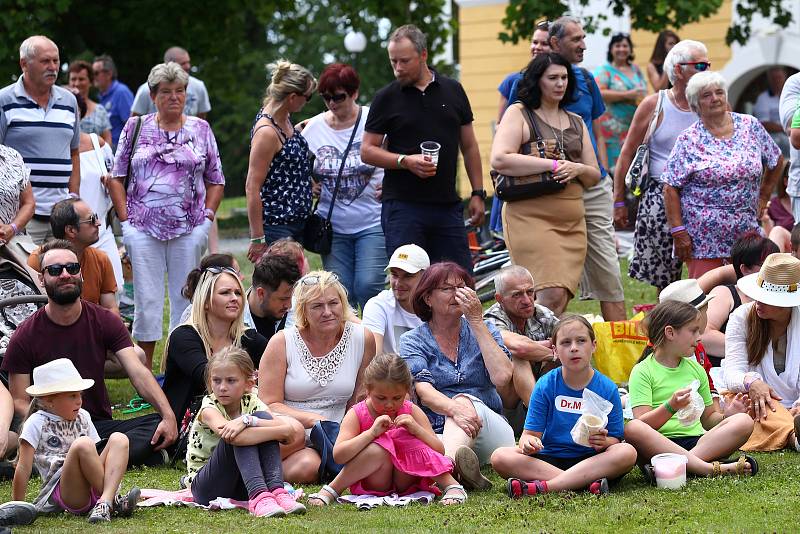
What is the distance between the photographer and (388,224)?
848cm

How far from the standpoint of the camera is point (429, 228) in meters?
8.43

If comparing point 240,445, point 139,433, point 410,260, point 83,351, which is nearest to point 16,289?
point 83,351

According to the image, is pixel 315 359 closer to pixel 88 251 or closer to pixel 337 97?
pixel 88 251

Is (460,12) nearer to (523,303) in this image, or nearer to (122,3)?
(122,3)

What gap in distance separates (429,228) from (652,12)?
10.8 meters

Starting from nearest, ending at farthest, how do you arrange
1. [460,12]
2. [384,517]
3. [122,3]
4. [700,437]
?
1. [384,517]
2. [700,437]
3. [122,3]
4. [460,12]

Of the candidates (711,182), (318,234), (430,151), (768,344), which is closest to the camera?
(768,344)

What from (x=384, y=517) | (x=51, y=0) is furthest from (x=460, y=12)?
(x=384, y=517)

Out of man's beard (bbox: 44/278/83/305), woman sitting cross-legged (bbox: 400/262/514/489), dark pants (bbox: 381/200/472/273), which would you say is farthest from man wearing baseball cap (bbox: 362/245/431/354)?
man's beard (bbox: 44/278/83/305)

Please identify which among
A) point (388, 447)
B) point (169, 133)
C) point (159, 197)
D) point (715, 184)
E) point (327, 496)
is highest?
point (169, 133)

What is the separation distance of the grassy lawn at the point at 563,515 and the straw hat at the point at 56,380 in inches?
21.6

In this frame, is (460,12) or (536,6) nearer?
(536,6)

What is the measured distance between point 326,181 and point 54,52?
199 centimetres

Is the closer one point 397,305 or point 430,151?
point 397,305
